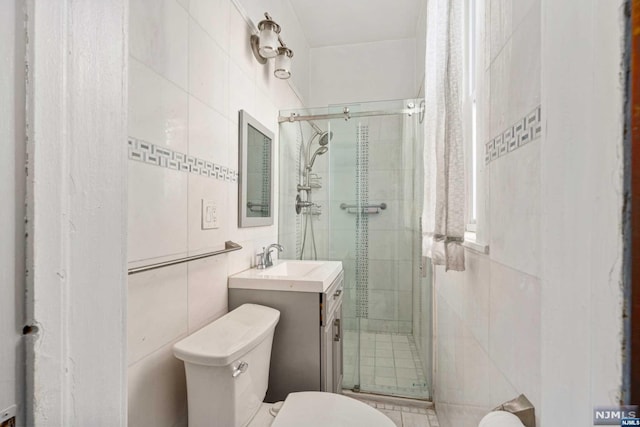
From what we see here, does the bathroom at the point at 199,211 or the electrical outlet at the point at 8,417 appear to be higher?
the bathroom at the point at 199,211

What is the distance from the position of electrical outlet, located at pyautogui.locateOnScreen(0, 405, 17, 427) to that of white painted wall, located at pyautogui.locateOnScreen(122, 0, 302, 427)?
576 mm

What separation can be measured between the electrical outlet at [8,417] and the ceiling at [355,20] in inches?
110

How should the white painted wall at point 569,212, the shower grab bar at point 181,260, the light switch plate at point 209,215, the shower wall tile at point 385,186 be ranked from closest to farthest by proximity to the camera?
the white painted wall at point 569,212 < the shower grab bar at point 181,260 < the light switch plate at point 209,215 < the shower wall tile at point 385,186

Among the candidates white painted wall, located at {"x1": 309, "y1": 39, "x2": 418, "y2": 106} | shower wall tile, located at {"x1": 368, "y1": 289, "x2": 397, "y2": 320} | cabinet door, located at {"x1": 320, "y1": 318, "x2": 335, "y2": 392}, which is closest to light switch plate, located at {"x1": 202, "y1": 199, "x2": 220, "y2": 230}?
cabinet door, located at {"x1": 320, "y1": 318, "x2": 335, "y2": 392}

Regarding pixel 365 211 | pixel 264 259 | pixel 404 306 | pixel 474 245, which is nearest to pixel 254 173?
pixel 264 259

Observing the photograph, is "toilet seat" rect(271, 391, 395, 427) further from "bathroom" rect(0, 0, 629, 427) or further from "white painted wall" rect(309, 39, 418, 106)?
"white painted wall" rect(309, 39, 418, 106)

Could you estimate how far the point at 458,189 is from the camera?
3.23 feet

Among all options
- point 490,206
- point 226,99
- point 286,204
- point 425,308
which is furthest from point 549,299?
point 286,204

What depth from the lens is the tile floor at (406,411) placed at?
1670 millimetres

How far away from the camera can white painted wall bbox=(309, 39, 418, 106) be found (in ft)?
9.05

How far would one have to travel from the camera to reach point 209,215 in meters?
1.21

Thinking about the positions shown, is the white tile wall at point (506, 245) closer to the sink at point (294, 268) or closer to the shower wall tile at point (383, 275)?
the sink at point (294, 268)

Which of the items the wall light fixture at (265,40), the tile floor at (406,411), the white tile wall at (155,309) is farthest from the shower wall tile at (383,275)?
the wall light fixture at (265,40)

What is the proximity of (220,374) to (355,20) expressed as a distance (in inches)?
112
